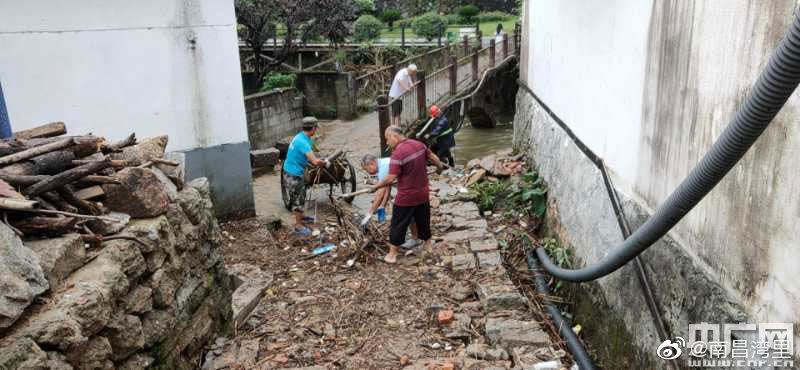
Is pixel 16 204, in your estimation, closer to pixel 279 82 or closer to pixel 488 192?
pixel 488 192

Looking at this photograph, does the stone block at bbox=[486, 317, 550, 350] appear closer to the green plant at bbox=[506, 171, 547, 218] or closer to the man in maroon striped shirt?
the man in maroon striped shirt

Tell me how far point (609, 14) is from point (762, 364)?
3913mm

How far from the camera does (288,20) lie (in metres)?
19.8

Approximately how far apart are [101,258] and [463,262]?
4.03 metres

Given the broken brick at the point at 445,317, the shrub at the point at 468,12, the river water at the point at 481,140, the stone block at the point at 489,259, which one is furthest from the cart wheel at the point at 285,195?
the shrub at the point at 468,12

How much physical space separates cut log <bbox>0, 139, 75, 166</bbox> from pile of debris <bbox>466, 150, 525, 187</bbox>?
658 cm

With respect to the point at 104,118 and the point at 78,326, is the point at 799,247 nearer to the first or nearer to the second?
the point at 78,326

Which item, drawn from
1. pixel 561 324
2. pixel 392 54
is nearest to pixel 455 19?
pixel 392 54

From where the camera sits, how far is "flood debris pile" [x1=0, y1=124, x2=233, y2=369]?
3.00 meters

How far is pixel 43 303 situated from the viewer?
314 cm

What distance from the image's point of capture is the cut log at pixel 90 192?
4.09 metres

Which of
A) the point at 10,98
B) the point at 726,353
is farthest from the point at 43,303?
the point at 10,98

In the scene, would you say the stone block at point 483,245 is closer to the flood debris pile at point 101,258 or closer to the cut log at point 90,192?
the flood debris pile at point 101,258

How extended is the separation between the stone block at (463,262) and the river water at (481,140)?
8.89 meters
